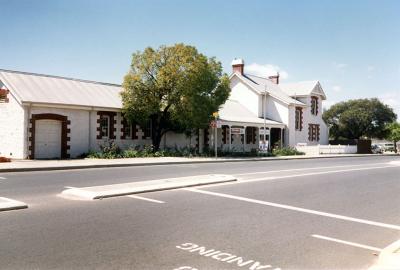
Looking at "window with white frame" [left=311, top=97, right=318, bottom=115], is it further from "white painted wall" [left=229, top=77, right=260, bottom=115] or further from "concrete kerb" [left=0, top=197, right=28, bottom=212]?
"concrete kerb" [left=0, top=197, right=28, bottom=212]

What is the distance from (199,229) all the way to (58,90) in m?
22.2

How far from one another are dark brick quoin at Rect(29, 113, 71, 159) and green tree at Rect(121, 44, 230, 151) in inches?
167

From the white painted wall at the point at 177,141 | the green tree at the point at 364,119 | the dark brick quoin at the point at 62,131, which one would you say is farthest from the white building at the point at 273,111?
the green tree at the point at 364,119

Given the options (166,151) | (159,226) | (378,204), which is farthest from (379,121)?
(159,226)

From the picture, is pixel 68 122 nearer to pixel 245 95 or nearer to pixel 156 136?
pixel 156 136

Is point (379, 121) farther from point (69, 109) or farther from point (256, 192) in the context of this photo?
point (256, 192)

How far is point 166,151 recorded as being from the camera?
29422 millimetres

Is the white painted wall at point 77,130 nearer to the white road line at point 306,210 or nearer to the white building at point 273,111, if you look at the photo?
the white building at point 273,111

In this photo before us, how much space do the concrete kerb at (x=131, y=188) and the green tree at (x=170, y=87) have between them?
46.6 feet

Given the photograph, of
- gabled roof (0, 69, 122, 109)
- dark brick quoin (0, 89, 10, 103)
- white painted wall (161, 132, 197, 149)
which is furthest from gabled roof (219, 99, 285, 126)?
dark brick quoin (0, 89, 10, 103)

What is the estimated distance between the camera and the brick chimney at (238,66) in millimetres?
46719

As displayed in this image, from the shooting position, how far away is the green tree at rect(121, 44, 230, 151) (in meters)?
28.2

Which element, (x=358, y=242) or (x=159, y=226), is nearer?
(x=358, y=242)

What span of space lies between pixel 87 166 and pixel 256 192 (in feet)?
32.6
